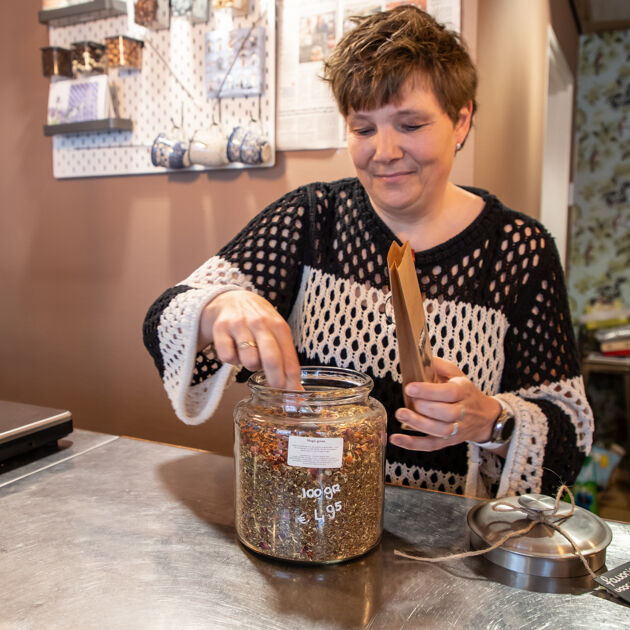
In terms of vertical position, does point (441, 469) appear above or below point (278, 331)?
below

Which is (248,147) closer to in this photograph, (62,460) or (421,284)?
(421,284)

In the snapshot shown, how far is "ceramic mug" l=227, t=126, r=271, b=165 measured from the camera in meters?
1.81

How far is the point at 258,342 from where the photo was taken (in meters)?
0.73

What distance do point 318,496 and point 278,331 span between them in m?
0.22

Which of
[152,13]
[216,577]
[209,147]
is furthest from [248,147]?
[216,577]

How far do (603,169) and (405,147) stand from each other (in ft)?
9.67

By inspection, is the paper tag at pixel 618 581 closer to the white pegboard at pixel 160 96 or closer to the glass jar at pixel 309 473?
the glass jar at pixel 309 473

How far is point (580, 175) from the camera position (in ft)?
11.6

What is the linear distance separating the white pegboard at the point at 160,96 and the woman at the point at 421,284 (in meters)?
0.78

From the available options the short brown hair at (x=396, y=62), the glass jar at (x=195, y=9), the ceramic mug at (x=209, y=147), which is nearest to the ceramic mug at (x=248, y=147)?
the ceramic mug at (x=209, y=147)

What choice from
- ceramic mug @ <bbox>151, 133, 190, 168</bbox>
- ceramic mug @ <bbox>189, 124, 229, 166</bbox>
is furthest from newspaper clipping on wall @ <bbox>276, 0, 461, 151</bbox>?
ceramic mug @ <bbox>151, 133, 190, 168</bbox>

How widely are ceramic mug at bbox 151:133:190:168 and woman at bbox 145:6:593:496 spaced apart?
82 centimetres

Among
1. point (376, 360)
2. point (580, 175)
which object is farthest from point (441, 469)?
point (580, 175)

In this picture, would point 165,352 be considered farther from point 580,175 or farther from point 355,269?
point 580,175
